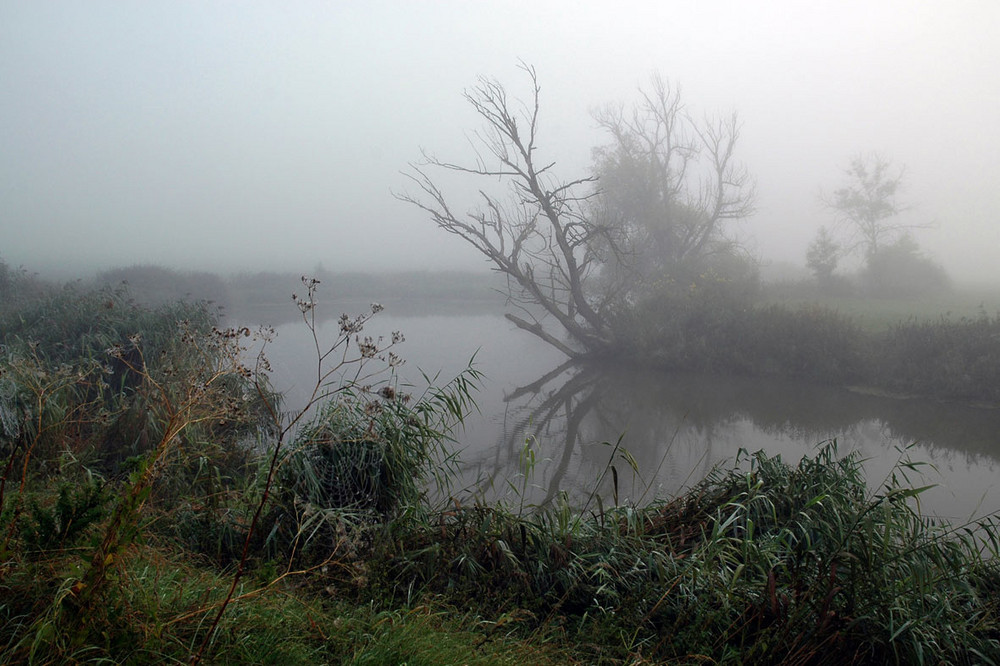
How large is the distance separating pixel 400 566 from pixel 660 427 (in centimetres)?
608

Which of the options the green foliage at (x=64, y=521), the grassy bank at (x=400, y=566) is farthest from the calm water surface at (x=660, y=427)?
the green foliage at (x=64, y=521)

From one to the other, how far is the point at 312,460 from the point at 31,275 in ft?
46.8

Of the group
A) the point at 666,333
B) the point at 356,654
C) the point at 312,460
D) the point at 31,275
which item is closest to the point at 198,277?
the point at 31,275

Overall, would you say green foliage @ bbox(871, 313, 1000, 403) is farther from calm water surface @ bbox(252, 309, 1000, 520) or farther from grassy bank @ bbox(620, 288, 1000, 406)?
calm water surface @ bbox(252, 309, 1000, 520)

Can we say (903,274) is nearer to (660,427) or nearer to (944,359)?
(944,359)

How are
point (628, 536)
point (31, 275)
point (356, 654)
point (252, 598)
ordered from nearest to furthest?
point (356, 654) < point (252, 598) < point (628, 536) < point (31, 275)

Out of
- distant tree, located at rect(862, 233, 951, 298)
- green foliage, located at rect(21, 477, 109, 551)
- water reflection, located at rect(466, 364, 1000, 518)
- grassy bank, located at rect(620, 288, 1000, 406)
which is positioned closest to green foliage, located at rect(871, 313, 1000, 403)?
grassy bank, located at rect(620, 288, 1000, 406)

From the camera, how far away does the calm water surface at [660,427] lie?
6293 millimetres

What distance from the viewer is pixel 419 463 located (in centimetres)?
421

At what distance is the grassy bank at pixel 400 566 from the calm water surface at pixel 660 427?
91cm

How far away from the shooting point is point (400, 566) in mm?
3301

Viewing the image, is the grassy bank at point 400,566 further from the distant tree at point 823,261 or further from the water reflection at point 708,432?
the distant tree at point 823,261

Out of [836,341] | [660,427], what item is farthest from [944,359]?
[660,427]

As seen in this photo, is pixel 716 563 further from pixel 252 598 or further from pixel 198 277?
pixel 198 277
